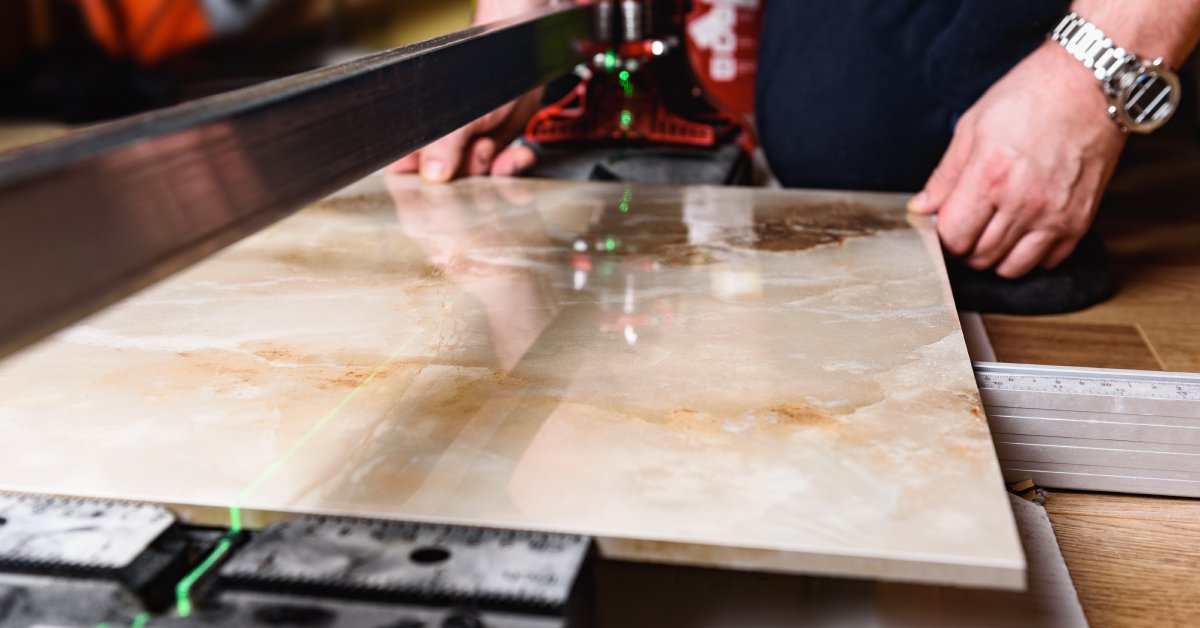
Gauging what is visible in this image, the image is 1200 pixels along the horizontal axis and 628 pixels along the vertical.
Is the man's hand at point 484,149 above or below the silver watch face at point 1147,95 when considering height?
below

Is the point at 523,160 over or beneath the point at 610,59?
beneath

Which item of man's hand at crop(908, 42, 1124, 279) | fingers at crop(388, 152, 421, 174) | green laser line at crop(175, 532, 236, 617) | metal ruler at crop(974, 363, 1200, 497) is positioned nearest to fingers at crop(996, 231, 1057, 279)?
man's hand at crop(908, 42, 1124, 279)

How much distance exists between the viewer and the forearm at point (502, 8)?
1489mm

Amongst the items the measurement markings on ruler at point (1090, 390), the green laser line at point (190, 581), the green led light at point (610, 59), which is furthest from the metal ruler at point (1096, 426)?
the green led light at point (610, 59)

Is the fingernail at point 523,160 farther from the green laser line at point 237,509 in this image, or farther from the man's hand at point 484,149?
the green laser line at point 237,509

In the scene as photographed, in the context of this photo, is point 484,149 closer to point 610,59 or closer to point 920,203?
point 610,59

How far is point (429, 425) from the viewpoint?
701 millimetres

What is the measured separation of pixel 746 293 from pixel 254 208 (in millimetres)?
543

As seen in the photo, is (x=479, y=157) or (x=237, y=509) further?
(x=479, y=157)

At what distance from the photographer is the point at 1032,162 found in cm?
112

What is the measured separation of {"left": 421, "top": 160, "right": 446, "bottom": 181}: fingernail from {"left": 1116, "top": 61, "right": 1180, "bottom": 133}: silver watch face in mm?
849

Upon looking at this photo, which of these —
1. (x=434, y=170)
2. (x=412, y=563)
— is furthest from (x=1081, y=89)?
(x=412, y=563)

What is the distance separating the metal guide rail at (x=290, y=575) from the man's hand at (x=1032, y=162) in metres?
0.79

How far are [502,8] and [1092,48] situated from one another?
811mm
